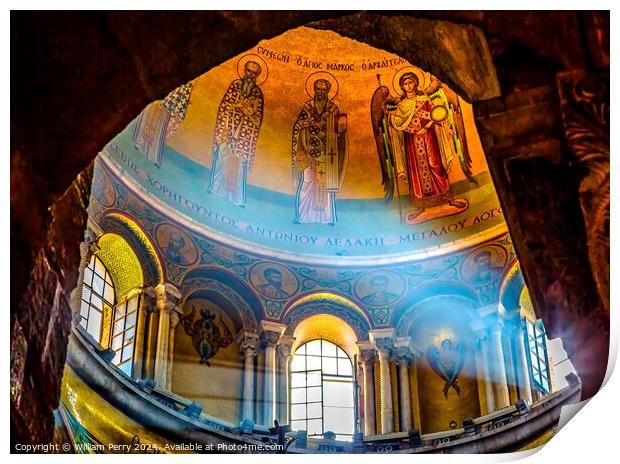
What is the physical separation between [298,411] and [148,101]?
9252 millimetres

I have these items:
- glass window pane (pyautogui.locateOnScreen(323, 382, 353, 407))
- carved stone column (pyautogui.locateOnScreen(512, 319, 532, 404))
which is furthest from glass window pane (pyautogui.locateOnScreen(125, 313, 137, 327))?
carved stone column (pyautogui.locateOnScreen(512, 319, 532, 404))

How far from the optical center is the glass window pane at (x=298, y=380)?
18734mm

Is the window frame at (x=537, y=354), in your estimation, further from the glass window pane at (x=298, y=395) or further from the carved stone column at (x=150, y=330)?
the carved stone column at (x=150, y=330)

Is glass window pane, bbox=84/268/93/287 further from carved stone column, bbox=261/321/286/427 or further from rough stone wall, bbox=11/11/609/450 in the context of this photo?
rough stone wall, bbox=11/11/609/450

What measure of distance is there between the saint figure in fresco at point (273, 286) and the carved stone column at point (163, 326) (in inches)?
63.4

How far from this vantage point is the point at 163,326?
1742cm

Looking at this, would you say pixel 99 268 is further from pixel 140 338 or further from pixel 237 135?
pixel 237 135

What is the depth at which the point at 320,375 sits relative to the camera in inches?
744

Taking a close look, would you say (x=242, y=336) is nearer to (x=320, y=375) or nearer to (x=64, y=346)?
(x=320, y=375)

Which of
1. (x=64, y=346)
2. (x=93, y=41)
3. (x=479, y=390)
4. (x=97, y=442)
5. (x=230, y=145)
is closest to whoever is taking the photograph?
(x=93, y=41)

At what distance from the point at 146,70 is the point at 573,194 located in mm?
3548

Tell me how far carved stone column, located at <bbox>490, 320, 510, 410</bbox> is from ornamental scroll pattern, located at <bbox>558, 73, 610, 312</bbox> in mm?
8578

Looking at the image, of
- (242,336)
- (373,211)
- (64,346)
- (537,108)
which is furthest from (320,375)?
(537,108)

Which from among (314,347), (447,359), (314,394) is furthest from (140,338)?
(447,359)
